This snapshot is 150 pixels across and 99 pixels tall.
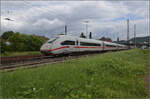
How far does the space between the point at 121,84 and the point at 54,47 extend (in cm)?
1032

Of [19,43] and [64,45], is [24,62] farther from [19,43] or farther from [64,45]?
[19,43]

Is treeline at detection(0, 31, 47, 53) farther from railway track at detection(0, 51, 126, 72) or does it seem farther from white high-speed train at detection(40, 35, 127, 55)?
white high-speed train at detection(40, 35, 127, 55)

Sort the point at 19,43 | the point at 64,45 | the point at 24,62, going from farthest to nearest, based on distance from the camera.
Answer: the point at 19,43
the point at 64,45
the point at 24,62

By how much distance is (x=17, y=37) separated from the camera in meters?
25.6

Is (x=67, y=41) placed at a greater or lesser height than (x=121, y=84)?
greater

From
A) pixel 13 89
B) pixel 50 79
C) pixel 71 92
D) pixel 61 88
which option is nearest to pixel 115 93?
pixel 71 92

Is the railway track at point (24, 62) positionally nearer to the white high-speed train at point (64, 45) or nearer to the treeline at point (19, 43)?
the white high-speed train at point (64, 45)

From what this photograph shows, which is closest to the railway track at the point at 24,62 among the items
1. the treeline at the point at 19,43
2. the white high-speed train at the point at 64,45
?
the white high-speed train at the point at 64,45

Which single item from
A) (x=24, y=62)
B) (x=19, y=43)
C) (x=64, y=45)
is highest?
(x=19, y=43)

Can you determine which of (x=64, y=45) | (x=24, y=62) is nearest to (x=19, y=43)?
(x=64, y=45)

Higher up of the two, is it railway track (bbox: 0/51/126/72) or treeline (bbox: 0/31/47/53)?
treeline (bbox: 0/31/47/53)

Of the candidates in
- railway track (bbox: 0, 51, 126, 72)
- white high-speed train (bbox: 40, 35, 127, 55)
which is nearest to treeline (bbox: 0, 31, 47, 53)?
railway track (bbox: 0, 51, 126, 72)

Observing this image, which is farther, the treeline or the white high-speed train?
the treeline

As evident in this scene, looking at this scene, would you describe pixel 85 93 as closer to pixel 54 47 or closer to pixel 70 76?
pixel 70 76
